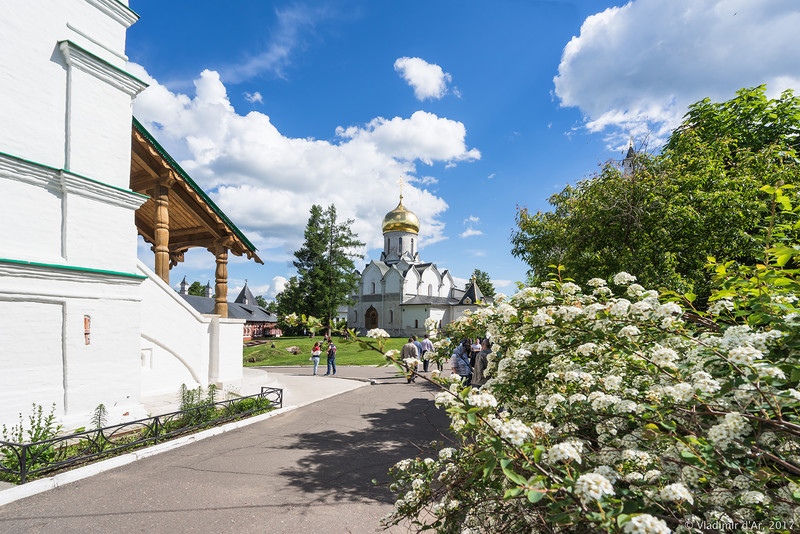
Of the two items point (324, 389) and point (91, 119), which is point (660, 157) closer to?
point (324, 389)

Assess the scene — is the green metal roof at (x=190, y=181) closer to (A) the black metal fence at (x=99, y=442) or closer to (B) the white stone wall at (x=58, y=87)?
(B) the white stone wall at (x=58, y=87)

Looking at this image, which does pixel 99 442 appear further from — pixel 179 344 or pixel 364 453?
pixel 364 453

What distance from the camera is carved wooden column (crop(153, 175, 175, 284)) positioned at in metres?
8.98

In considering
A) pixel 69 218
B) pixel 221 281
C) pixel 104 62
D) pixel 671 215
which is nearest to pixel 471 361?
pixel 671 215

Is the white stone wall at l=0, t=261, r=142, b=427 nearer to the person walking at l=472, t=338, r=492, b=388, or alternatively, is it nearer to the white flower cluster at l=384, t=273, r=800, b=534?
the white flower cluster at l=384, t=273, r=800, b=534

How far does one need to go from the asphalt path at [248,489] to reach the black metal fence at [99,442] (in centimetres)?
46

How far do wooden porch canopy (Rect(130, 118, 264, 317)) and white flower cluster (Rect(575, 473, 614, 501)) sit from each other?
387 inches

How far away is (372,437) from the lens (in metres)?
7.53

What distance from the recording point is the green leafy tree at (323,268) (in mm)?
38281

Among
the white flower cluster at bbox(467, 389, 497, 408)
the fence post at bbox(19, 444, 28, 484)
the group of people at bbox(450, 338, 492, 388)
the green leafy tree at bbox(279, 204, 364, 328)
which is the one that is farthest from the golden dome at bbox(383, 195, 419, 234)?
the white flower cluster at bbox(467, 389, 497, 408)

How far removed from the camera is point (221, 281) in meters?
10.7

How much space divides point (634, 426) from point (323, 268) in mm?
37812

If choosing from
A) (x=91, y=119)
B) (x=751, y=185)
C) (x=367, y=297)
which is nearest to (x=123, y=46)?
(x=91, y=119)

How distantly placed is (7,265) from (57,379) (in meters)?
1.99
